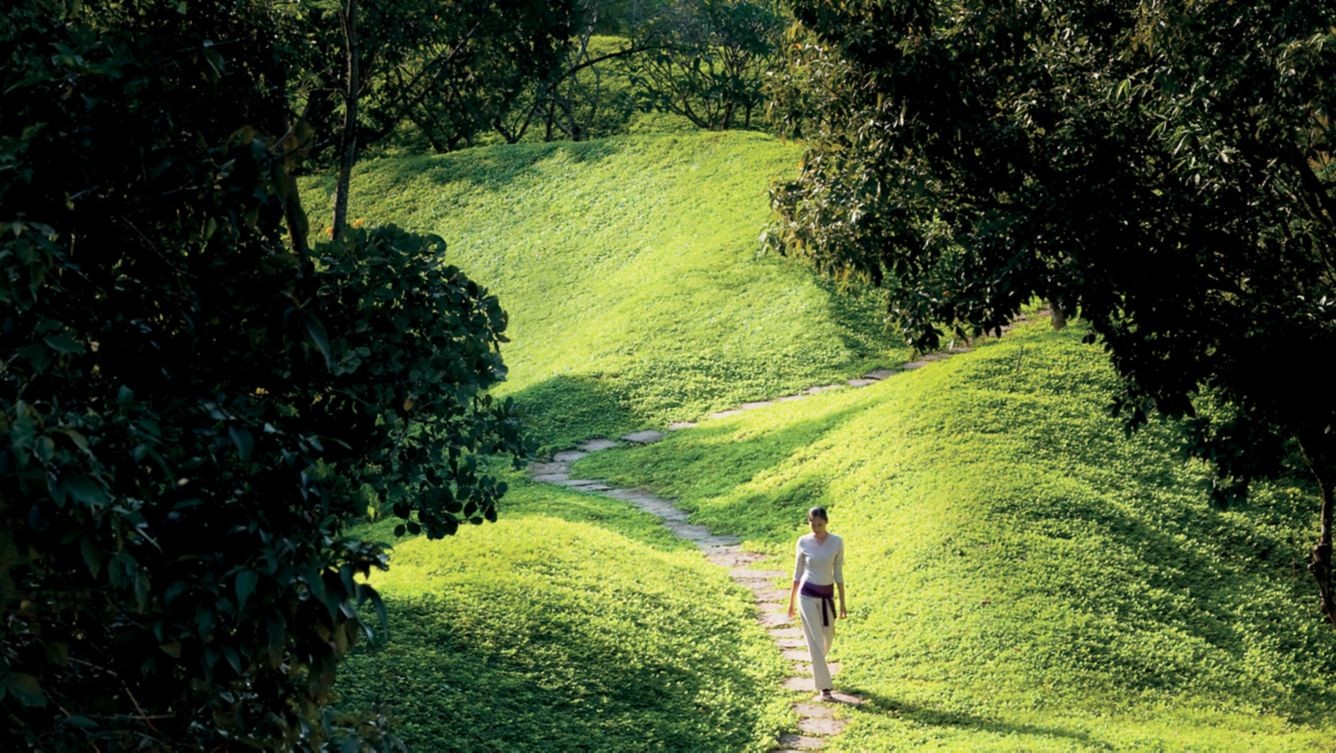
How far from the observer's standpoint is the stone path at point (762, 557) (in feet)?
34.6

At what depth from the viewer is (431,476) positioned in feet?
18.0

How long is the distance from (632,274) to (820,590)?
1989 centimetres

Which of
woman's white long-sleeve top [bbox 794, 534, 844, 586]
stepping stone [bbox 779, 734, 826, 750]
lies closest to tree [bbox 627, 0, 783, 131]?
woman's white long-sleeve top [bbox 794, 534, 844, 586]

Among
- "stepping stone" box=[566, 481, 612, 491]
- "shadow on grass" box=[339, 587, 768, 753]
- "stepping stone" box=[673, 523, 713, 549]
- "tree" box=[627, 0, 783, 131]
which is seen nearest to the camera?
"shadow on grass" box=[339, 587, 768, 753]

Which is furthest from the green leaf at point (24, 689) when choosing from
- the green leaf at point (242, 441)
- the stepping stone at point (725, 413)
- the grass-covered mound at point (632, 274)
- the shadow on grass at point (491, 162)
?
the shadow on grass at point (491, 162)

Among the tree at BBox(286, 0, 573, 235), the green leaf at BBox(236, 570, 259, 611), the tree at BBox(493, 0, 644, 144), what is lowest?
the green leaf at BBox(236, 570, 259, 611)

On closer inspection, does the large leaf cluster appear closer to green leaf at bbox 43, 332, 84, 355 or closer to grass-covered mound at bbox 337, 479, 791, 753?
grass-covered mound at bbox 337, 479, 791, 753

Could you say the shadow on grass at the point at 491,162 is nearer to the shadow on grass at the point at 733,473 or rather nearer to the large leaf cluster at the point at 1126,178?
the shadow on grass at the point at 733,473

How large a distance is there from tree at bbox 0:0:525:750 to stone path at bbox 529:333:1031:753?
681 cm

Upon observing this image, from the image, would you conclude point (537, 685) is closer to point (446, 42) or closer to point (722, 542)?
point (446, 42)

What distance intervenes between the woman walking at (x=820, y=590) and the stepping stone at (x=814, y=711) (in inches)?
6.3

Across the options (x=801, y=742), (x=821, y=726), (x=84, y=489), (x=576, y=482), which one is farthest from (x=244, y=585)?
(x=576, y=482)

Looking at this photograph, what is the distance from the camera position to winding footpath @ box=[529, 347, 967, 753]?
1053 centimetres

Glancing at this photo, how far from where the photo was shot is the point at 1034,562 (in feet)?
45.4
